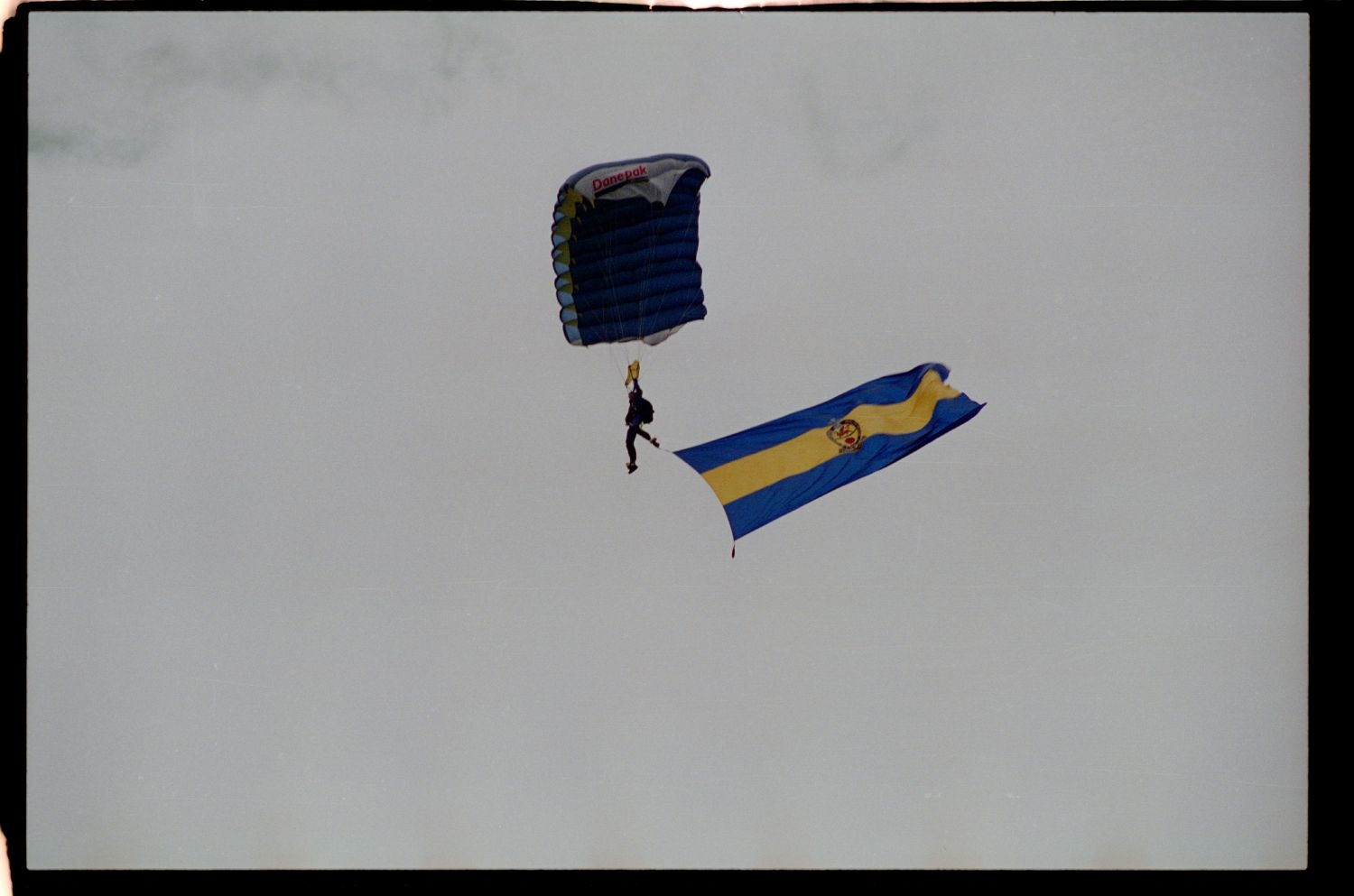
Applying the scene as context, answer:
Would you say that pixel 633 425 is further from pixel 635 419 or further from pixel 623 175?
→ pixel 623 175

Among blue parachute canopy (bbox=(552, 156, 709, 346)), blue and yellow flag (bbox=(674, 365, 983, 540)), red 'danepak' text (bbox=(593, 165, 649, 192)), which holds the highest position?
red 'danepak' text (bbox=(593, 165, 649, 192))

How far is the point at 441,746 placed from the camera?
327 inches

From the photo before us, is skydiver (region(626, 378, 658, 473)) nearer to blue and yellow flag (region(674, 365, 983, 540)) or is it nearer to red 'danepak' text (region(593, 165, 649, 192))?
blue and yellow flag (region(674, 365, 983, 540))

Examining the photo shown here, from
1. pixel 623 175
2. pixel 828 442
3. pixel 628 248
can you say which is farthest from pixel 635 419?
pixel 623 175

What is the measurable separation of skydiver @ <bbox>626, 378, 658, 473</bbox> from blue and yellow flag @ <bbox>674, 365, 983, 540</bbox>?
36 centimetres

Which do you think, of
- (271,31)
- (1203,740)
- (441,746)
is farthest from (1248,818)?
(271,31)

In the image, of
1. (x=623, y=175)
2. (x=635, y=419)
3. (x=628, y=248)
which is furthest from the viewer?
(x=635, y=419)

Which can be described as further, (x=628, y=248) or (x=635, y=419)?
(x=635, y=419)

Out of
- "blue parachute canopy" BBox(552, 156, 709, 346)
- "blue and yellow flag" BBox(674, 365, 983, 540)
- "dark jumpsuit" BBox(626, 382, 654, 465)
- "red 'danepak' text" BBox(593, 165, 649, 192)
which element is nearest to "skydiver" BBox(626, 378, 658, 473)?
"dark jumpsuit" BBox(626, 382, 654, 465)

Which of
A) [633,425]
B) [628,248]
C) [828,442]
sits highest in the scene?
[628,248]

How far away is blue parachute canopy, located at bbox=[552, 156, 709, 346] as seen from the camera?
298 inches

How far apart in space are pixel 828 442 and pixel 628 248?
6.60ft

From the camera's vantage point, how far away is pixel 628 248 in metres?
7.74
